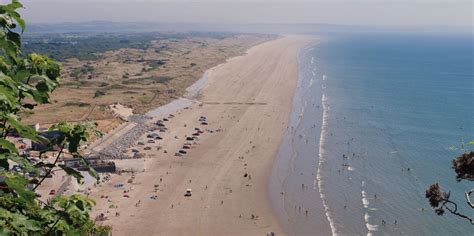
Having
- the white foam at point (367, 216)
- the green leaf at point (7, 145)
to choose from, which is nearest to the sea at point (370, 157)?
the white foam at point (367, 216)

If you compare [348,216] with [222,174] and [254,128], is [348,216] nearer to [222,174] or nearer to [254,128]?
[222,174]

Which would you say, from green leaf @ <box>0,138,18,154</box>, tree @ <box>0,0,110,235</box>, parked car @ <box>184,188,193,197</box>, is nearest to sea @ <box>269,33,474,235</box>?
parked car @ <box>184,188,193,197</box>

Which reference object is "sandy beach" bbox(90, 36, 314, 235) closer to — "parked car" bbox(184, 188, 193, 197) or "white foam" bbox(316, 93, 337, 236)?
"parked car" bbox(184, 188, 193, 197)

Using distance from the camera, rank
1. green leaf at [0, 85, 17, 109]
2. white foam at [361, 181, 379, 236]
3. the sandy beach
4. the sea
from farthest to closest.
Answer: the sea
the sandy beach
white foam at [361, 181, 379, 236]
green leaf at [0, 85, 17, 109]

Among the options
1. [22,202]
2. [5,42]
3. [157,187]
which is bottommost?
[157,187]

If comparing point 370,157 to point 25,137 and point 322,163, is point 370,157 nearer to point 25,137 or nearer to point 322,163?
point 322,163

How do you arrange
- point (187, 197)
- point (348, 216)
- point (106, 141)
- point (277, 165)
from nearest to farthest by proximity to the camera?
point (348, 216) → point (187, 197) → point (277, 165) → point (106, 141)

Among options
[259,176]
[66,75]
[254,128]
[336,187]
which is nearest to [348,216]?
[336,187]
